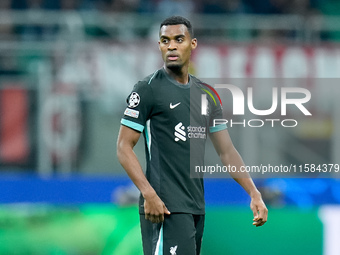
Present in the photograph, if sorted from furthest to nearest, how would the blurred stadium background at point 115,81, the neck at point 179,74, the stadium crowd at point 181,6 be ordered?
the stadium crowd at point 181,6 < the blurred stadium background at point 115,81 < the neck at point 179,74

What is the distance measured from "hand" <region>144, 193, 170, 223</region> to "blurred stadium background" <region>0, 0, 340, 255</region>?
410 cm

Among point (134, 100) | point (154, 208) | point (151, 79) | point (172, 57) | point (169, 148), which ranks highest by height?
point (172, 57)

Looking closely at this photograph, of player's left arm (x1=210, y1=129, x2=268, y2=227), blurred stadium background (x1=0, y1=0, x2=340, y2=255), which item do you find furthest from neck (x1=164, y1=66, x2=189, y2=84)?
blurred stadium background (x1=0, y1=0, x2=340, y2=255)

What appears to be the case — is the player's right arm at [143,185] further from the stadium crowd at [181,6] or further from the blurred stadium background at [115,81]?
the stadium crowd at [181,6]

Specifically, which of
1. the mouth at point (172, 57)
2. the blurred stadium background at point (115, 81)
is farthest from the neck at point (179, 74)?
the blurred stadium background at point (115, 81)

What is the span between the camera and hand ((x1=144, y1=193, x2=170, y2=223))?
186 inches

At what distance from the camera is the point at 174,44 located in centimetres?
494

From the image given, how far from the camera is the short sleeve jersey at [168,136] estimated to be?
16.0 feet

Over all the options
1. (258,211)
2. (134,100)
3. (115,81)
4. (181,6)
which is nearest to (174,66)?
(134,100)

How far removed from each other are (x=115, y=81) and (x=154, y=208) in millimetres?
6726

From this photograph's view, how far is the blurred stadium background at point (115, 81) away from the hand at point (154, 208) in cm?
410

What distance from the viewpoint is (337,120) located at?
447 inches

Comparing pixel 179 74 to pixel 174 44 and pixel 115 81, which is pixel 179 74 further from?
pixel 115 81

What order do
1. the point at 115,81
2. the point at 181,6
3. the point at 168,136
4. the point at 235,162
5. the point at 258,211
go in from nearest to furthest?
the point at 168,136 < the point at 258,211 < the point at 235,162 < the point at 115,81 < the point at 181,6
